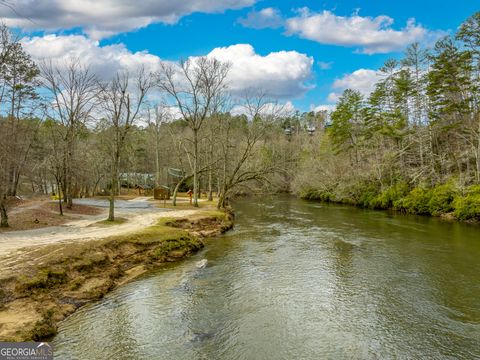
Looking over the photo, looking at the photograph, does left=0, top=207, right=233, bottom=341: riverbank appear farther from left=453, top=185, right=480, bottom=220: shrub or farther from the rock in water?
left=453, top=185, right=480, bottom=220: shrub

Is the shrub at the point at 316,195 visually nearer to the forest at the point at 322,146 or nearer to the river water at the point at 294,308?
the forest at the point at 322,146

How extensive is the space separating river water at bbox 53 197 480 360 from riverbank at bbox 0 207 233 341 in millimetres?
769

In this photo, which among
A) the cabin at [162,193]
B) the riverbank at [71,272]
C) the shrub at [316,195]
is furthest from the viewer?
the shrub at [316,195]

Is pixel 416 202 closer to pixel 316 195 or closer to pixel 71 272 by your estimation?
pixel 316 195

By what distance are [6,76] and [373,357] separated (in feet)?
115

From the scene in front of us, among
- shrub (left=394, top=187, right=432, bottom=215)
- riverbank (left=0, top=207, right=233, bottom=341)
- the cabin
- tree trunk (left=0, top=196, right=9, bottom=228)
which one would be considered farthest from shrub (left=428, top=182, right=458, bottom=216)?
tree trunk (left=0, top=196, right=9, bottom=228)

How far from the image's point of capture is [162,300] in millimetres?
13789

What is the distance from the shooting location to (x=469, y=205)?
32.1 meters

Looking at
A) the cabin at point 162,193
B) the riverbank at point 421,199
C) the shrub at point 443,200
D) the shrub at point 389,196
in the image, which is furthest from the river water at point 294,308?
the shrub at point 389,196

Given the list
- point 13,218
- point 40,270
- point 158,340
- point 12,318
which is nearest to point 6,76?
point 13,218

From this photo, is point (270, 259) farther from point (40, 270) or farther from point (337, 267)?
point (40, 270)

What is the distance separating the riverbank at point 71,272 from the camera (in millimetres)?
11180

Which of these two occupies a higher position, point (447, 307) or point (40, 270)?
point (40, 270)

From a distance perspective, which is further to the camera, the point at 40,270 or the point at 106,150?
the point at 106,150
